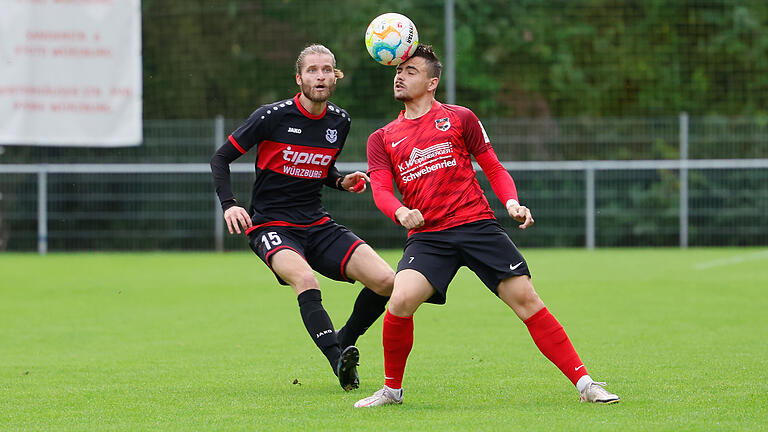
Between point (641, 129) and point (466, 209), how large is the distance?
1409 centimetres

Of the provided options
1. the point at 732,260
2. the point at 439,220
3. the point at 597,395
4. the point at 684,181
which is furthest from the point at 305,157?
the point at 684,181

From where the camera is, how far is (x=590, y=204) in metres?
19.3

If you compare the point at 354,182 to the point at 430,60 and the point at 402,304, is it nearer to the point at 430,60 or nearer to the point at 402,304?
the point at 430,60

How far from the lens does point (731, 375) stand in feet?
20.2

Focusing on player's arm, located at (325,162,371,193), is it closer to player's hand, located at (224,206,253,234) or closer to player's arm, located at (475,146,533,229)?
player's hand, located at (224,206,253,234)

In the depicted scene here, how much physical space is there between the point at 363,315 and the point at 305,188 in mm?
844

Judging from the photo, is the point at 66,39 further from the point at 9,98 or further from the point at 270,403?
the point at 270,403

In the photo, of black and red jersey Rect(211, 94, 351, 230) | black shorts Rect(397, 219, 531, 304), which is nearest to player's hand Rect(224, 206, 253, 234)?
black and red jersey Rect(211, 94, 351, 230)

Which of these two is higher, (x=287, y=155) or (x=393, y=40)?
(x=393, y=40)

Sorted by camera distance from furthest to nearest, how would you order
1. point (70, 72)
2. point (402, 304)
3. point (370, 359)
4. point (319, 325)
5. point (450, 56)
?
point (70, 72), point (450, 56), point (370, 359), point (319, 325), point (402, 304)

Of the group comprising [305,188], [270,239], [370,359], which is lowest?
[370,359]

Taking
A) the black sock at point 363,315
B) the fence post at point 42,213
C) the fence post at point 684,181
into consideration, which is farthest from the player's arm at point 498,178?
the fence post at point 42,213

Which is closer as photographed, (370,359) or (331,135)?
(331,135)

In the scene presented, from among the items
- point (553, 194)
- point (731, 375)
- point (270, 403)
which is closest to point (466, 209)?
point (270, 403)
